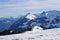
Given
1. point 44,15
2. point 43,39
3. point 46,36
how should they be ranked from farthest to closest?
point 44,15, point 46,36, point 43,39

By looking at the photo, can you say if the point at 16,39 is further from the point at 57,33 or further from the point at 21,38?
the point at 57,33

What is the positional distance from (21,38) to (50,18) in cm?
13891

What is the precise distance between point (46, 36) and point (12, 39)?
942 mm

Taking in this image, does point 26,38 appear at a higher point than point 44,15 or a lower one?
higher

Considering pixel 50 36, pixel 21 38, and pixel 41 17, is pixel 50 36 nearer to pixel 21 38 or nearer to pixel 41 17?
pixel 21 38

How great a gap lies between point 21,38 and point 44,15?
446 ft

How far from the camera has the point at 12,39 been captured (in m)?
5.88

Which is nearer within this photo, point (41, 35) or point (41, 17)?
point (41, 35)

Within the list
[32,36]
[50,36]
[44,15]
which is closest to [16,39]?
[32,36]

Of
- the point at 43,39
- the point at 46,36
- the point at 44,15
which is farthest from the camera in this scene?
the point at 44,15

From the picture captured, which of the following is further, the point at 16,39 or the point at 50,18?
the point at 50,18

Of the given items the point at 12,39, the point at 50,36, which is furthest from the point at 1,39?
the point at 50,36

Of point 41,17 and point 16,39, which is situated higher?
point 16,39

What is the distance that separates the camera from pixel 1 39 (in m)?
6.00
